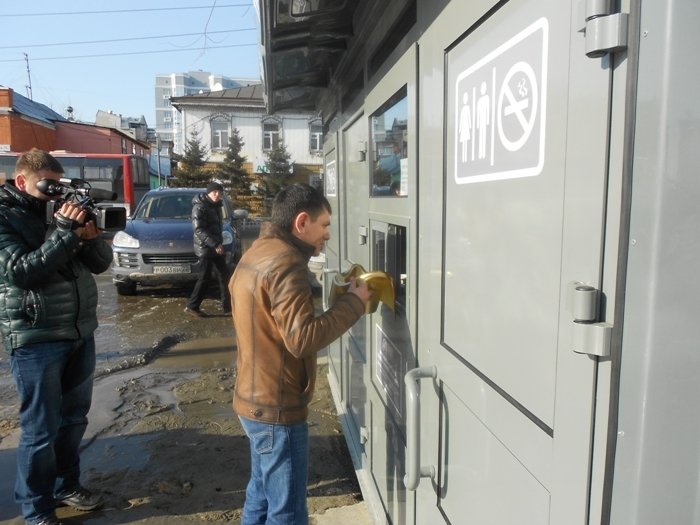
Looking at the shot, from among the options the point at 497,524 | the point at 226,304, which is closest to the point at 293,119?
the point at 226,304

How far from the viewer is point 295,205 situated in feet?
A: 6.43

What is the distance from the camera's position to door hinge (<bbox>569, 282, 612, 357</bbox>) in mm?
812

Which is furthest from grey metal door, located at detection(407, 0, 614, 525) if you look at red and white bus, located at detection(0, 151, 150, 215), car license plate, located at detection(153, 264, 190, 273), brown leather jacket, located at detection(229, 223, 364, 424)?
red and white bus, located at detection(0, 151, 150, 215)

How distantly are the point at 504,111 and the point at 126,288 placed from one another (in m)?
8.49

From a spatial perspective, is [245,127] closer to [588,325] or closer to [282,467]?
[282,467]

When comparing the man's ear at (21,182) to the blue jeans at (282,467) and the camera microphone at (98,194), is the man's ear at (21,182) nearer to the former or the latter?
the camera microphone at (98,194)

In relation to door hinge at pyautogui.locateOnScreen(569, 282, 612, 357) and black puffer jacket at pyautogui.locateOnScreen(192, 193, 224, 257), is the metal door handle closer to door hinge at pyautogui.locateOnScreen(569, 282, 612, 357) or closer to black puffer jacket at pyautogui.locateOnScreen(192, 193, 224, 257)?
door hinge at pyautogui.locateOnScreen(569, 282, 612, 357)

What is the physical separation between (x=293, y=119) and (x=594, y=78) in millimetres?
33655

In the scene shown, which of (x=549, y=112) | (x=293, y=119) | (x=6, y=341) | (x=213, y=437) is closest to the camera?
(x=549, y=112)

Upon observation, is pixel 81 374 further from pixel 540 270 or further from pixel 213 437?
pixel 540 270

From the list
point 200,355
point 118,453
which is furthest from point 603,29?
point 200,355

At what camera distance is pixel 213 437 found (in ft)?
12.2

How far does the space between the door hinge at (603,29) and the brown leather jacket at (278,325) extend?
121 cm

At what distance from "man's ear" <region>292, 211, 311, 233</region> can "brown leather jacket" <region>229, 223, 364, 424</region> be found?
0.04 meters
